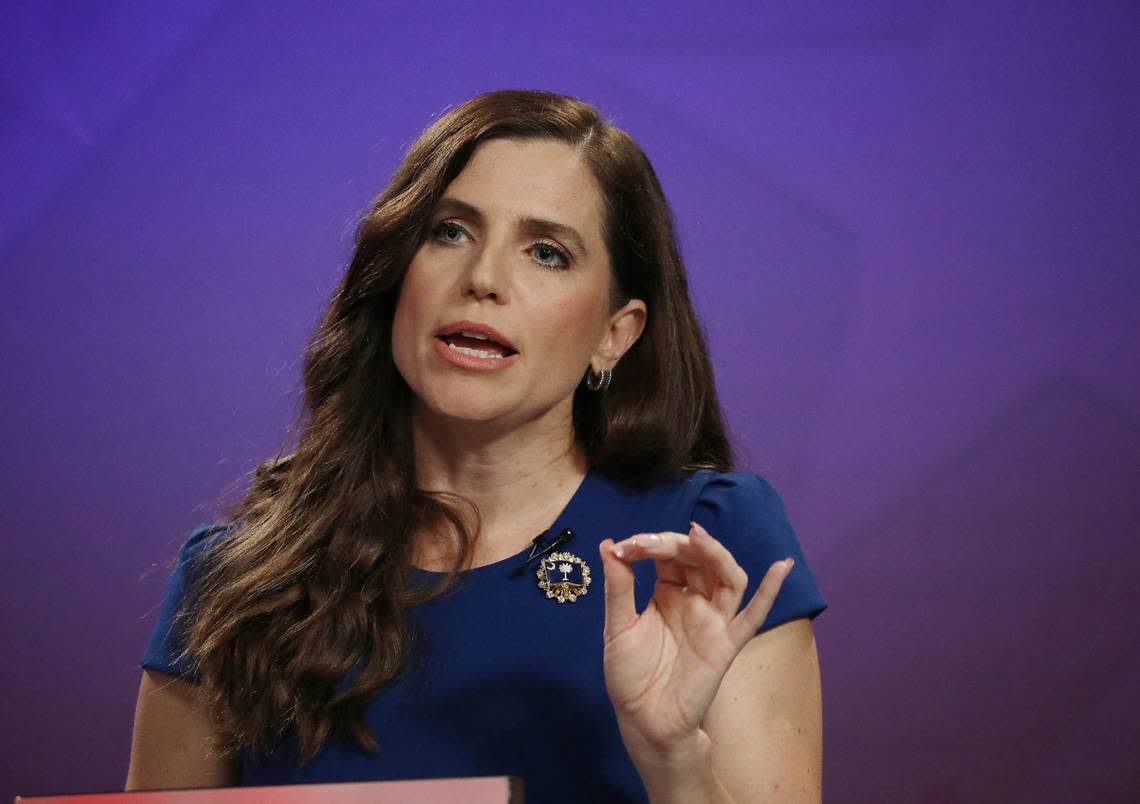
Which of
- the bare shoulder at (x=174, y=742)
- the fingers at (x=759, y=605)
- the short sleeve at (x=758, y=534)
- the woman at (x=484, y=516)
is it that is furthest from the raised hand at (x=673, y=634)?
the bare shoulder at (x=174, y=742)

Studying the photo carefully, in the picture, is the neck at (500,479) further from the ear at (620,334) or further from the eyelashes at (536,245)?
the eyelashes at (536,245)

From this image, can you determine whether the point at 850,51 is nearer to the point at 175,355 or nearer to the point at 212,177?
the point at 212,177

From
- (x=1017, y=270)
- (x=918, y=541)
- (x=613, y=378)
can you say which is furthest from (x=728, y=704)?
(x=1017, y=270)

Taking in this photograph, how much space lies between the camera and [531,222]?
1.59 metres

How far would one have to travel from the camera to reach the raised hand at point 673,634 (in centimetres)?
117

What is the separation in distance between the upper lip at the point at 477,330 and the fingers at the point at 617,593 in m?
0.39

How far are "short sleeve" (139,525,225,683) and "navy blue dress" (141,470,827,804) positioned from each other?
0.17 meters

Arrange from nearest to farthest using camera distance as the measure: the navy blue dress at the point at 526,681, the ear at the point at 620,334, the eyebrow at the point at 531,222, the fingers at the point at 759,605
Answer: the fingers at the point at 759,605 → the navy blue dress at the point at 526,681 → the eyebrow at the point at 531,222 → the ear at the point at 620,334

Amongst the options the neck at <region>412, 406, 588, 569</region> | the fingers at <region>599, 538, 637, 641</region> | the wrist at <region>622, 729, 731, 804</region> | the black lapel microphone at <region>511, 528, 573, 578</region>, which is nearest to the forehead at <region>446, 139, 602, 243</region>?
the neck at <region>412, 406, 588, 569</region>

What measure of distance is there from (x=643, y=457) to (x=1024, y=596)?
104 cm

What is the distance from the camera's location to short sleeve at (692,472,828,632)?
4.91 ft

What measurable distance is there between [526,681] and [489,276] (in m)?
0.45

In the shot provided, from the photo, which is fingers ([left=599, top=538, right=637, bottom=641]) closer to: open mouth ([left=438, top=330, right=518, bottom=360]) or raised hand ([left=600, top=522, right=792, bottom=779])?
raised hand ([left=600, top=522, right=792, bottom=779])

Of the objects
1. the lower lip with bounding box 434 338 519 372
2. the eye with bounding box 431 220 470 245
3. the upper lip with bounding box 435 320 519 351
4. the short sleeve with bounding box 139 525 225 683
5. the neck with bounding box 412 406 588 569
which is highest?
the eye with bounding box 431 220 470 245
